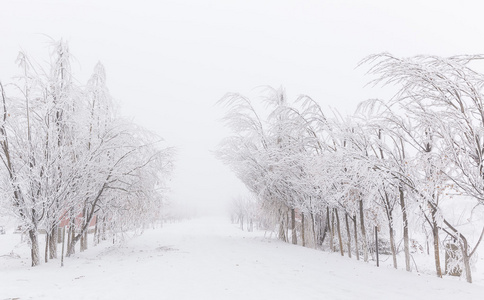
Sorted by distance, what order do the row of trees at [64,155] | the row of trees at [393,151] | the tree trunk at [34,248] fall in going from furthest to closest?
1. the tree trunk at [34,248]
2. the row of trees at [64,155]
3. the row of trees at [393,151]

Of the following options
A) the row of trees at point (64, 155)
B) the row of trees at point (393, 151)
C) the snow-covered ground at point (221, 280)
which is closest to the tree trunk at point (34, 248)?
the row of trees at point (64, 155)

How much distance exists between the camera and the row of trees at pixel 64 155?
967cm

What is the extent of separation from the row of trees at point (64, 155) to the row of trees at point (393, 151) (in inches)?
204

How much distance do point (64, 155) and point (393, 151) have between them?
11110mm

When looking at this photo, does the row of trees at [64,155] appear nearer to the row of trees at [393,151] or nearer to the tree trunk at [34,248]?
the tree trunk at [34,248]

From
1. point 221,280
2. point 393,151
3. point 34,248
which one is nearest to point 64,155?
point 34,248

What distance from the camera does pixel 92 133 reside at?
11281mm

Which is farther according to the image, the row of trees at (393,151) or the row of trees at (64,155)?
the row of trees at (64,155)

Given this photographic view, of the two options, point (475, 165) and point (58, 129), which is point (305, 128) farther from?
point (58, 129)

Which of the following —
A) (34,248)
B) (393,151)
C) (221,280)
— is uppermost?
(393,151)

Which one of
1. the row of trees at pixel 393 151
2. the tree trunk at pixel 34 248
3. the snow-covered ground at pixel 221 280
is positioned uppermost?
the row of trees at pixel 393 151

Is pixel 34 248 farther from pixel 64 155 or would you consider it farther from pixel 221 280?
pixel 221 280

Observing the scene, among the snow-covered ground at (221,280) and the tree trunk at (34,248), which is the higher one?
the tree trunk at (34,248)

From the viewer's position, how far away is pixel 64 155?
10297mm
